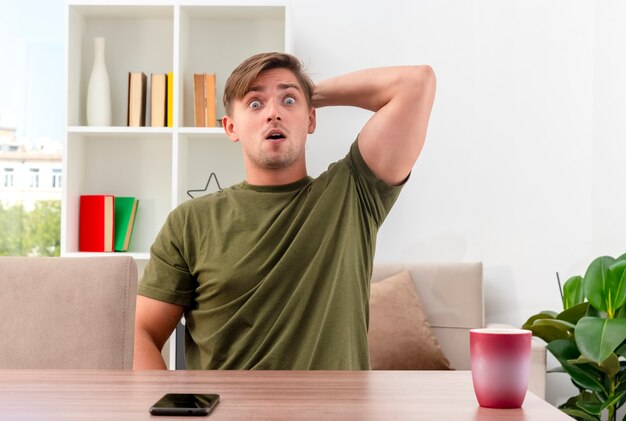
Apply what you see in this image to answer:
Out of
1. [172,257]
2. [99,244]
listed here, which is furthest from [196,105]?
[172,257]

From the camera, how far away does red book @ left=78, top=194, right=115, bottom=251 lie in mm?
3566

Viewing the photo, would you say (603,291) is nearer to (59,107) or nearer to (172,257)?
(172,257)

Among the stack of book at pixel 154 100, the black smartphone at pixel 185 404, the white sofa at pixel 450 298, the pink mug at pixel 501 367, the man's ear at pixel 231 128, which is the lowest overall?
the white sofa at pixel 450 298

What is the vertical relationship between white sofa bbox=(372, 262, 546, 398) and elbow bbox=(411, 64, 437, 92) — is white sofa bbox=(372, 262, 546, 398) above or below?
below

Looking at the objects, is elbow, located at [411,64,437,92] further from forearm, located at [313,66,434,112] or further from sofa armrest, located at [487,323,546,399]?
sofa armrest, located at [487,323,546,399]

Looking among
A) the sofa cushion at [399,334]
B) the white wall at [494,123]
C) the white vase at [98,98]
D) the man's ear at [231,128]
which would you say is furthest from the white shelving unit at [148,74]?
the man's ear at [231,128]

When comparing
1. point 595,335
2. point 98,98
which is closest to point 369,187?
point 595,335

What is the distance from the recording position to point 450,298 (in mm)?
3479

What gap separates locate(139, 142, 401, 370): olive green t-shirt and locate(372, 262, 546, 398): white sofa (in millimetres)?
1763

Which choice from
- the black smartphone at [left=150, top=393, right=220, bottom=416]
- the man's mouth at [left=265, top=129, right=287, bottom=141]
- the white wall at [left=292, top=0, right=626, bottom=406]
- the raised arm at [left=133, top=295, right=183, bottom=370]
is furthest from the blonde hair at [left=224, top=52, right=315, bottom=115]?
the white wall at [left=292, top=0, right=626, bottom=406]

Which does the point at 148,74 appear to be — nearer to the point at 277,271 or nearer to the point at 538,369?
the point at 538,369

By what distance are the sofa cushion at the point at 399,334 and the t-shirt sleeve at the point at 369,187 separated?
56.9 inches

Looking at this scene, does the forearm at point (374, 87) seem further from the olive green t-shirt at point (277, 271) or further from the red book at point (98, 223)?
the red book at point (98, 223)

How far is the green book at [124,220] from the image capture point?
3607mm
